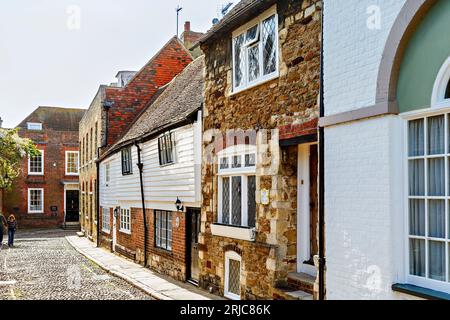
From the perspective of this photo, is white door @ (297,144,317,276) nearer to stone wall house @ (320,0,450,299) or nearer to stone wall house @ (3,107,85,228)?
stone wall house @ (320,0,450,299)

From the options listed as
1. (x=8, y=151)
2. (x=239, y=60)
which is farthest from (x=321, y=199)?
(x=8, y=151)

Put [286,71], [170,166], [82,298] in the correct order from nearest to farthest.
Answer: [286,71]
[82,298]
[170,166]

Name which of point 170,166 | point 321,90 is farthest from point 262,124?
point 170,166

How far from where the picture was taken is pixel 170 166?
1421 centimetres

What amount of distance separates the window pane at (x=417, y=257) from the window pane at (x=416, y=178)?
22.5 inches

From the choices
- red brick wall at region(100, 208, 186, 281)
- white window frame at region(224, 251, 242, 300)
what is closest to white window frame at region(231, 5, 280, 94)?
white window frame at region(224, 251, 242, 300)

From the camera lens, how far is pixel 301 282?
27.2 feet

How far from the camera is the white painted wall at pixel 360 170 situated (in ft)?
20.0

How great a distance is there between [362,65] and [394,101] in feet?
2.67

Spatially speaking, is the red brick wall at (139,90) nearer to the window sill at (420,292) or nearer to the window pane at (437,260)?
the window sill at (420,292)

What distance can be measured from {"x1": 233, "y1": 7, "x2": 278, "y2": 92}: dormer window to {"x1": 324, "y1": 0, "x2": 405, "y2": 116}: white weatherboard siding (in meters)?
1.85

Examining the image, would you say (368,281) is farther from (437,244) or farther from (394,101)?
(394,101)

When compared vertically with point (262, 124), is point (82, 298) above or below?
below
